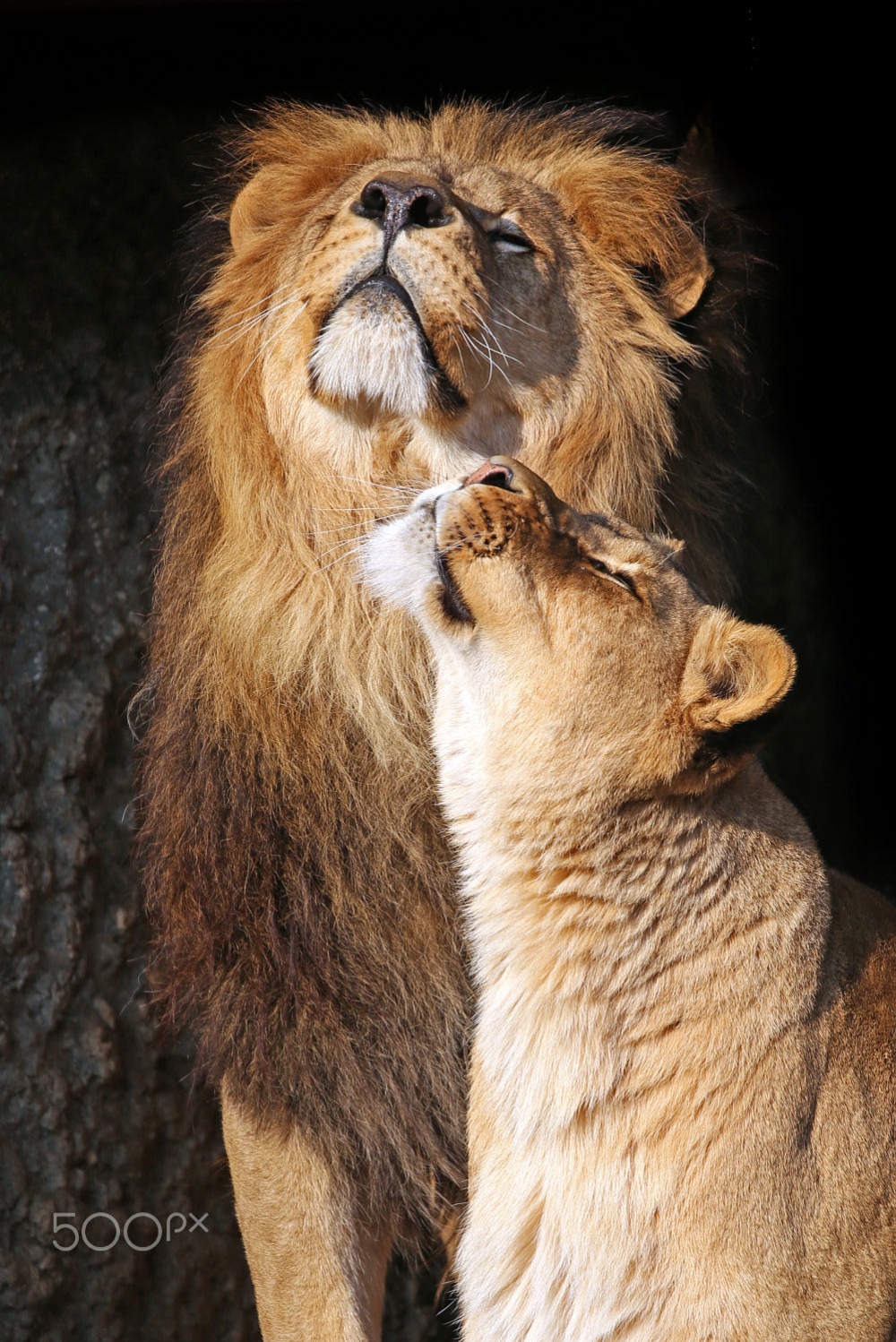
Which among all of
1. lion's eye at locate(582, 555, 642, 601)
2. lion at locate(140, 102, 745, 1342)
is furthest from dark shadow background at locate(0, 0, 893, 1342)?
lion's eye at locate(582, 555, 642, 601)

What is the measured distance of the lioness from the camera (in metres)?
1.75

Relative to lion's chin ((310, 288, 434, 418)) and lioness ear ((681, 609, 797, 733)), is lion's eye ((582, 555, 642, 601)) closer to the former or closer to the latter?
lioness ear ((681, 609, 797, 733))

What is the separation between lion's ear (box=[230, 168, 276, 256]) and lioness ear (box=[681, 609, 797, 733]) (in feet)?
4.39

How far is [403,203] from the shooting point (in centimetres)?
217

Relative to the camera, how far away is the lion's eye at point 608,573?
70.6 inches

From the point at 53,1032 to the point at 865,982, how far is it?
1993 mm

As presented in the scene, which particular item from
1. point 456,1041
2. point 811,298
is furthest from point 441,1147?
point 811,298

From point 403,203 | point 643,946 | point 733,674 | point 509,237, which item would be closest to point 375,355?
point 403,203

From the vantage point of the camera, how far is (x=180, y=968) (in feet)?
8.46

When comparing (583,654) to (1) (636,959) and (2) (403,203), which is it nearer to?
(1) (636,959)

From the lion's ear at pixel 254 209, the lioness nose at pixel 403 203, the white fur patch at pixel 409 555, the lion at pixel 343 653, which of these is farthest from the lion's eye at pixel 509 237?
the white fur patch at pixel 409 555

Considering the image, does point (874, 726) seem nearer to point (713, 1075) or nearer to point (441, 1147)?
point (441, 1147)

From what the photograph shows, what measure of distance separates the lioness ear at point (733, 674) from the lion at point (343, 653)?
712 mm

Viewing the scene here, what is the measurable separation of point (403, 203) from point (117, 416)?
1494 millimetres
